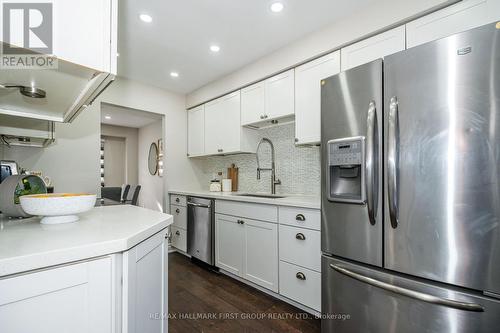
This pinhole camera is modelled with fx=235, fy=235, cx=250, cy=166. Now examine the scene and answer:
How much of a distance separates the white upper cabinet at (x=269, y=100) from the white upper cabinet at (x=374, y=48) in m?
0.56

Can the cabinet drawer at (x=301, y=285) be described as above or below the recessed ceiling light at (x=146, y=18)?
below

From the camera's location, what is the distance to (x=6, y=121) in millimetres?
1746

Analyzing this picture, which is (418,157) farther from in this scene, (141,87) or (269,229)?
(141,87)

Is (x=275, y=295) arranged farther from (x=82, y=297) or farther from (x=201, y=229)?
(x=82, y=297)

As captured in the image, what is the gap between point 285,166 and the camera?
2816 millimetres

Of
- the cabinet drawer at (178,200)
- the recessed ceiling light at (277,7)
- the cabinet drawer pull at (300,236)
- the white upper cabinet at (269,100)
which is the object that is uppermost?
the recessed ceiling light at (277,7)

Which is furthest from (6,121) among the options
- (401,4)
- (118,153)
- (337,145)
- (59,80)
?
(118,153)

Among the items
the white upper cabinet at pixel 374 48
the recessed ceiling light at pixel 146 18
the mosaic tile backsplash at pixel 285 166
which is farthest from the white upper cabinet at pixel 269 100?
the recessed ceiling light at pixel 146 18

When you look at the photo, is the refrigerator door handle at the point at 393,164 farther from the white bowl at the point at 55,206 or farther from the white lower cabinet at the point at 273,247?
the white bowl at the point at 55,206

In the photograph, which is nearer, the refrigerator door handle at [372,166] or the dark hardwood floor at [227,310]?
the refrigerator door handle at [372,166]

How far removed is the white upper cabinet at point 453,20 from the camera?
1354 millimetres

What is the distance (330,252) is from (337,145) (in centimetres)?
69

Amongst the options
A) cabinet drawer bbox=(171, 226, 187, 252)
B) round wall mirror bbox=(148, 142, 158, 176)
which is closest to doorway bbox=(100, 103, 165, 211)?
round wall mirror bbox=(148, 142, 158, 176)

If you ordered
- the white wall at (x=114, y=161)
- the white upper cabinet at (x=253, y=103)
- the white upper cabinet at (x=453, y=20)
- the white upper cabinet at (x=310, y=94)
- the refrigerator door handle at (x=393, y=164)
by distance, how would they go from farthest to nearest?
1. the white wall at (x=114, y=161)
2. the white upper cabinet at (x=253, y=103)
3. the white upper cabinet at (x=310, y=94)
4. the white upper cabinet at (x=453, y=20)
5. the refrigerator door handle at (x=393, y=164)
